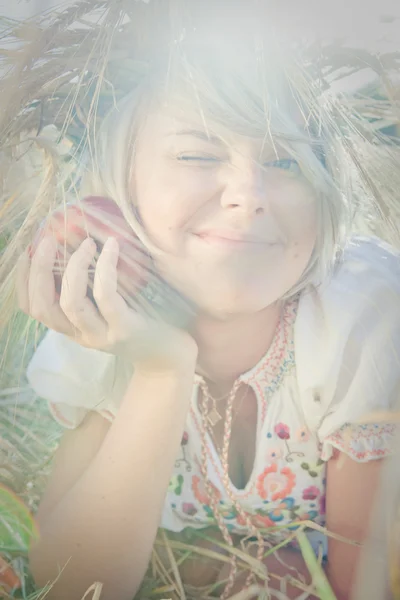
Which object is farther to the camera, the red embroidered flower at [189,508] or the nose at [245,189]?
the red embroidered flower at [189,508]

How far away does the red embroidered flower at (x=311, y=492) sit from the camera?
3.37ft

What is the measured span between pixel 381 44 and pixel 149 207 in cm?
38

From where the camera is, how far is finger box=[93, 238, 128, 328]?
38.0 inches

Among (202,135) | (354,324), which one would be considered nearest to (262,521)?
(354,324)

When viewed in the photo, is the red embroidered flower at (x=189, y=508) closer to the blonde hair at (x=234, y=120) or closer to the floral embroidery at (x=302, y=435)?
the floral embroidery at (x=302, y=435)

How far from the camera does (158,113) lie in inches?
37.0

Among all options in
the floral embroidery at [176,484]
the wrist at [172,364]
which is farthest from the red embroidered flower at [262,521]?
the wrist at [172,364]

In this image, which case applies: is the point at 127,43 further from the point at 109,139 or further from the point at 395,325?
the point at 395,325

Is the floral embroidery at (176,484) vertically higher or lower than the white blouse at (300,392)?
lower

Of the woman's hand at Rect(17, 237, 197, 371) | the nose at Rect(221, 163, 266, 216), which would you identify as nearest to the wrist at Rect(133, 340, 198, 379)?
the woman's hand at Rect(17, 237, 197, 371)

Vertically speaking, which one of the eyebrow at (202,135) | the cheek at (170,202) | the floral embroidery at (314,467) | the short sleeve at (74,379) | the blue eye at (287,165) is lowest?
the floral embroidery at (314,467)

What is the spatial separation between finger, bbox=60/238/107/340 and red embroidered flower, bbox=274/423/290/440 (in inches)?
11.0

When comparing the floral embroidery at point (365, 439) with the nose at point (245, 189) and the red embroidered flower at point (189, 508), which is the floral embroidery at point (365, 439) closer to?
the red embroidered flower at point (189, 508)

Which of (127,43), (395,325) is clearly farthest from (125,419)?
(127,43)
